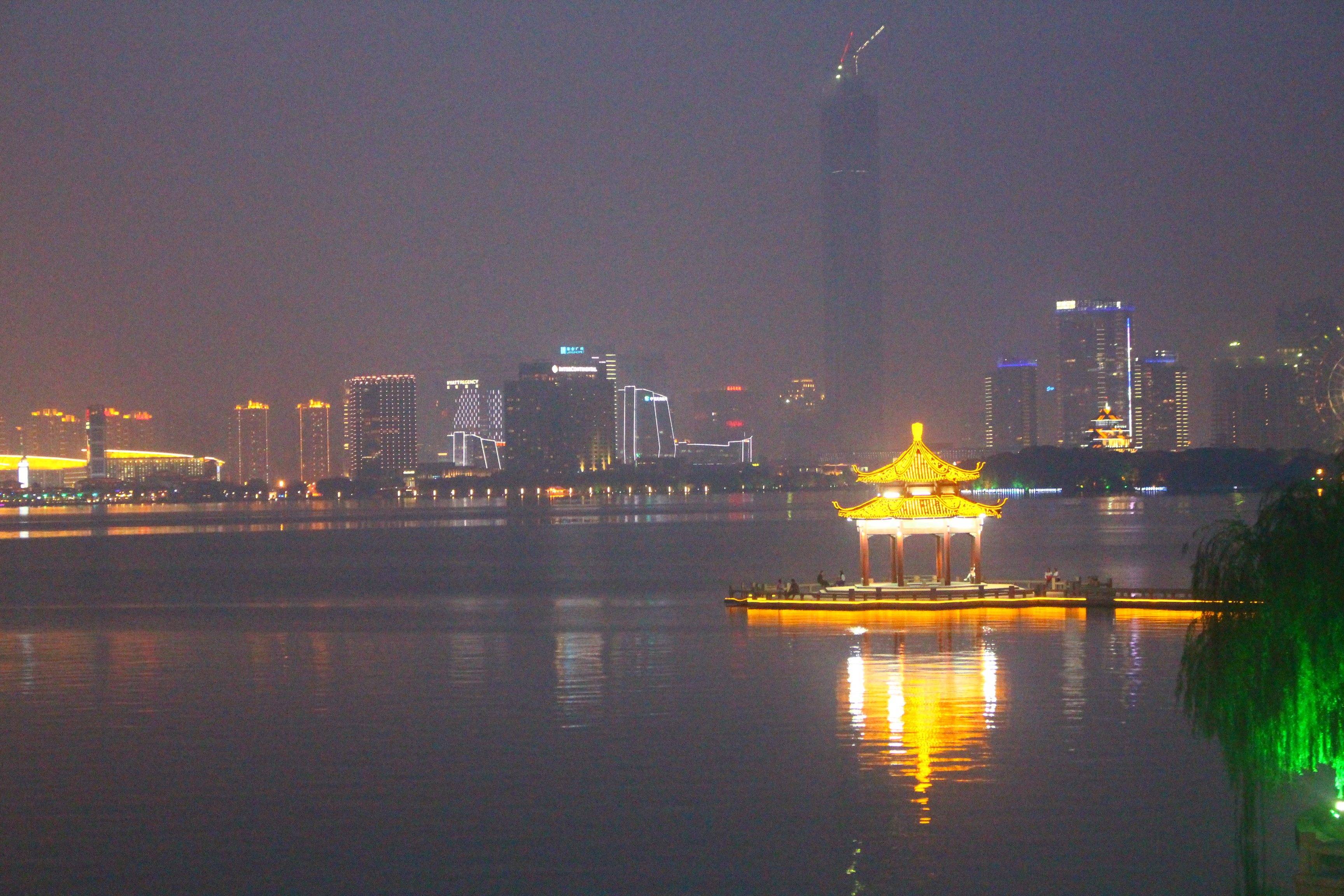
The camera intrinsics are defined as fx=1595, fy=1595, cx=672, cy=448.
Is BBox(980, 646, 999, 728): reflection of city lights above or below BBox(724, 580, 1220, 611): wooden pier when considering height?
below

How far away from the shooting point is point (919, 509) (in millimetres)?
36844

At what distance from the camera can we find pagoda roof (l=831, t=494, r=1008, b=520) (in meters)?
36.7

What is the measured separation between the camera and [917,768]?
58.3 feet

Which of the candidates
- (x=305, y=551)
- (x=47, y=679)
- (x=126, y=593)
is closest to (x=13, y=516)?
(x=305, y=551)

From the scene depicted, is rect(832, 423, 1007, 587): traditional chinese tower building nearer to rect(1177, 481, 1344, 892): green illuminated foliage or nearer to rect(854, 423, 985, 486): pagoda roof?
rect(854, 423, 985, 486): pagoda roof

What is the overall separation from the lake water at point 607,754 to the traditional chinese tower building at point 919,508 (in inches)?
111

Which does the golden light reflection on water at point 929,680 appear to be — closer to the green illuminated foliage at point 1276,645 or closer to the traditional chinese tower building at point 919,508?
the traditional chinese tower building at point 919,508

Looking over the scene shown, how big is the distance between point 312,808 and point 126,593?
37.1m

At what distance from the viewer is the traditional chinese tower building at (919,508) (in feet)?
121

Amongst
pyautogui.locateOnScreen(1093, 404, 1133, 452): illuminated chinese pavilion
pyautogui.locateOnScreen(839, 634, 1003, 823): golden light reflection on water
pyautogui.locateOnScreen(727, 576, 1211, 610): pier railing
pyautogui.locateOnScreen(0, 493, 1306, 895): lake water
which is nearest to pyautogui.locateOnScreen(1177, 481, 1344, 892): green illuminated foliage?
pyautogui.locateOnScreen(0, 493, 1306, 895): lake water

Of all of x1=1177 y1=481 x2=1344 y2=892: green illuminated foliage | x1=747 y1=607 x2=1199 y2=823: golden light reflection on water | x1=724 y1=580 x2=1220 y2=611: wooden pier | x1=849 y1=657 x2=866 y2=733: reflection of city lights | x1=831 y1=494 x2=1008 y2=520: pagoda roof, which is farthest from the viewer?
x1=831 y1=494 x2=1008 y2=520: pagoda roof

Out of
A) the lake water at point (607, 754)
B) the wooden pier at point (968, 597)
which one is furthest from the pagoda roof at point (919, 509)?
the lake water at point (607, 754)

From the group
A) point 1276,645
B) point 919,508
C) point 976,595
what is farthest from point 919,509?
point 1276,645

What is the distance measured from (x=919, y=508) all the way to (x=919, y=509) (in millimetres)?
20
